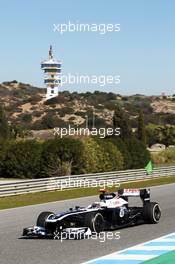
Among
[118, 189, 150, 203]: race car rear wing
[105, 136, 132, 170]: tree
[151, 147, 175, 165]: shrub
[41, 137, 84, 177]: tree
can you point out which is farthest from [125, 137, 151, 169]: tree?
[118, 189, 150, 203]: race car rear wing

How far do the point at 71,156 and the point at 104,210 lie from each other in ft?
90.8

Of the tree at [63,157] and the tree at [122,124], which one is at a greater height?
the tree at [122,124]

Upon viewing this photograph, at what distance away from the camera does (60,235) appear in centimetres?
1161

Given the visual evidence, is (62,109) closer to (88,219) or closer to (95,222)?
(95,222)

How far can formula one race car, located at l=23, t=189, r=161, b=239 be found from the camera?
38.0 ft

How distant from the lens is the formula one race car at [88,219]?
1159 cm

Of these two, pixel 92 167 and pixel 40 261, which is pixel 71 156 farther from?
pixel 40 261

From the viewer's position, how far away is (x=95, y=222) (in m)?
11.7

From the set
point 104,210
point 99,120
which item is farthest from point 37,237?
point 99,120

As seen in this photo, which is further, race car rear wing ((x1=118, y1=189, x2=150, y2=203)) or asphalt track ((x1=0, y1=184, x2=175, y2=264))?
race car rear wing ((x1=118, y1=189, x2=150, y2=203))

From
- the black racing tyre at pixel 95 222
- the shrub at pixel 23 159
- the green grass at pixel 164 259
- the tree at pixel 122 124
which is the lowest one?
the green grass at pixel 164 259

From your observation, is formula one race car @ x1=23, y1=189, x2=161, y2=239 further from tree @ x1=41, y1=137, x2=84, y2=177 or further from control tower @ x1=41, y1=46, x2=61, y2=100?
control tower @ x1=41, y1=46, x2=61, y2=100

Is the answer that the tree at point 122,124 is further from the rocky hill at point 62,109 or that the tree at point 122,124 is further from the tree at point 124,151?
the rocky hill at point 62,109

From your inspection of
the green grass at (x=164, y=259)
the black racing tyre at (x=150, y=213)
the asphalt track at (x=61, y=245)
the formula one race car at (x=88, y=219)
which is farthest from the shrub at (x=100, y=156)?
the green grass at (x=164, y=259)
